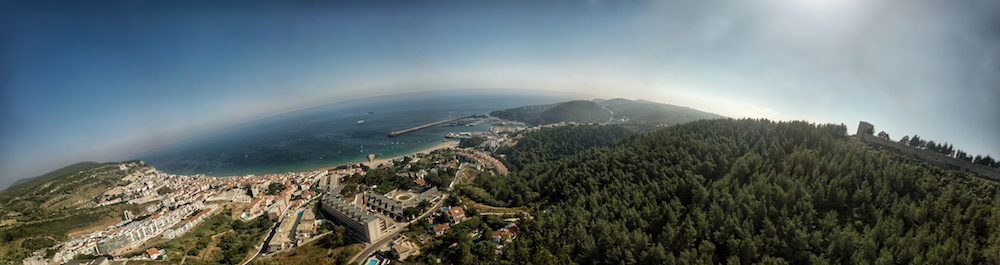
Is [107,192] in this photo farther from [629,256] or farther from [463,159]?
[629,256]

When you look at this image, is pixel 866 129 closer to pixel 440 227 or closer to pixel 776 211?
pixel 776 211

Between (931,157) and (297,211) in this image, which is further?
(297,211)

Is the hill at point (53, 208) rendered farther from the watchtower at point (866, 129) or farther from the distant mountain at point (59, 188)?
the watchtower at point (866, 129)

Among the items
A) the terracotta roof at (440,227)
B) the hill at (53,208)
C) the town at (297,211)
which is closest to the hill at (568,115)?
the town at (297,211)

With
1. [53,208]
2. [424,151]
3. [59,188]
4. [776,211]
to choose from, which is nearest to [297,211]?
[53,208]

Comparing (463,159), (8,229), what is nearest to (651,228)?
(463,159)
